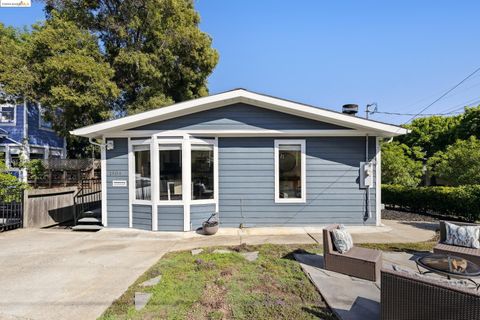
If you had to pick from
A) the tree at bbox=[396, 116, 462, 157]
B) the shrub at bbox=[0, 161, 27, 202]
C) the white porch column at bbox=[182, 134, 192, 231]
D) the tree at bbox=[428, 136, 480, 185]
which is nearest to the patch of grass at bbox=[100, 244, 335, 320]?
the white porch column at bbox=[182, 134, 192, 231]

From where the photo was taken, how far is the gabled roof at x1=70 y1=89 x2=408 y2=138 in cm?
692

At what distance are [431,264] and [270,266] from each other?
2.35 m

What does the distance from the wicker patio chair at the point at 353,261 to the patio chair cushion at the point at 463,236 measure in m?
1.61

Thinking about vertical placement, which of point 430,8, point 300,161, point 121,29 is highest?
point 121,29

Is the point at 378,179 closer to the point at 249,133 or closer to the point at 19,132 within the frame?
the point at 249,133

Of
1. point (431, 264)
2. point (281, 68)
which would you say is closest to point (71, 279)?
point (431, 264)

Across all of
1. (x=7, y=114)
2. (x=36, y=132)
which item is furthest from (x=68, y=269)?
(x=7, y=114)

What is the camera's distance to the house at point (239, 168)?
714 centimetres

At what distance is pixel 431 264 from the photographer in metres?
3.68

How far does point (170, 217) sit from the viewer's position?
7.12m

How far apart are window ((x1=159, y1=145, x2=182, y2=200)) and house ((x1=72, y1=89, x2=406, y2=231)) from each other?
0.09 feet

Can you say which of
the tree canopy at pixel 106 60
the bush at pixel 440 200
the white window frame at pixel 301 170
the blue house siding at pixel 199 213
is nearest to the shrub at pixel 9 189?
the blue house siding at pixel 199 213

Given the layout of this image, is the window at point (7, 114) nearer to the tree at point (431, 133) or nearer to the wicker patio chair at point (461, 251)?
the wicker patio chair at point (461, 251)

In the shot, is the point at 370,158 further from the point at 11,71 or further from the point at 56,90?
the point at 11,71
